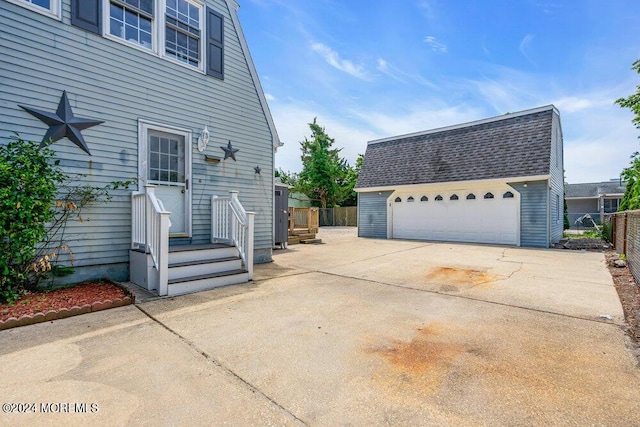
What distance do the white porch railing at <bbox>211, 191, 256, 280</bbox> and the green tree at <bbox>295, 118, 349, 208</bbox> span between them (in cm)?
1903

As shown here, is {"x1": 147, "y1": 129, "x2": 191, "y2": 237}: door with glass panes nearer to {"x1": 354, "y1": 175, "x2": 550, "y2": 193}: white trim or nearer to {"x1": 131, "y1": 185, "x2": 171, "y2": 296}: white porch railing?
{"x1": 131, "y1": 185, "x2": 171, "y2": 296}: white porch railing

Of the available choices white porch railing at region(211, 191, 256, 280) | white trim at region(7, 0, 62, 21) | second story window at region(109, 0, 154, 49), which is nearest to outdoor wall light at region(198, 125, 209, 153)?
white porch railing at region(211, 191, 256, 280)

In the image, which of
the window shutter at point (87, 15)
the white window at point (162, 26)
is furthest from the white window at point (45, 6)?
the white window at point (162, 26)

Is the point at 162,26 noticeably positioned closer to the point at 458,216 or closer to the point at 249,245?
the point at 249,245

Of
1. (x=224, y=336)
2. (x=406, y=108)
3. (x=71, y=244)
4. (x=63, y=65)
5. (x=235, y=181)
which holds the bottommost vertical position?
(x=224, y=336)

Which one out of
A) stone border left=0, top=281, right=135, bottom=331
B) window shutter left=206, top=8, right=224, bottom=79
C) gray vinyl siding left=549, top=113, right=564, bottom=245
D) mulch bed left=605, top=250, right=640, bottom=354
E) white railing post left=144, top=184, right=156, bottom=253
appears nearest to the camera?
mulch bed left=605, top=250, right=640, bottom=354

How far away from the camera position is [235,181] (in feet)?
22.0

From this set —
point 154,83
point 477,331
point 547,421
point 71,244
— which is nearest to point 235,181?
point 154,83

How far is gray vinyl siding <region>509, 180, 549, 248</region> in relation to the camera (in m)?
10.0

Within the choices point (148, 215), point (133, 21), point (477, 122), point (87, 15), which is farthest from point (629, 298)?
point (477, 122)

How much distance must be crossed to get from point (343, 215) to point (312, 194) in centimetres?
333

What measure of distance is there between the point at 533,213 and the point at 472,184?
7.20ft

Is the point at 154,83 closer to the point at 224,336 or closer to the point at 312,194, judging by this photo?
the point at 224,336

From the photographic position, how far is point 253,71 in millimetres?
6961
